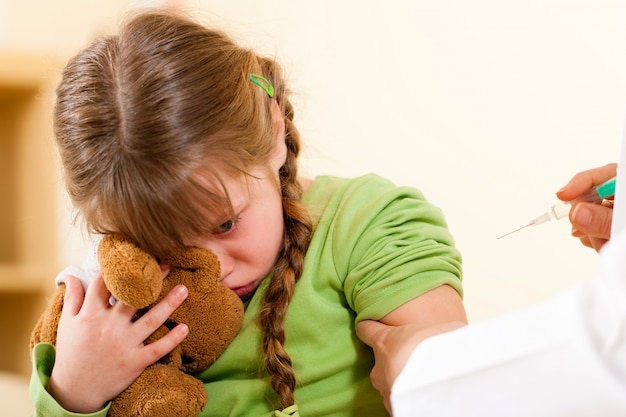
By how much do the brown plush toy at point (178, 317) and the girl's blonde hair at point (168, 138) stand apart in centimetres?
3

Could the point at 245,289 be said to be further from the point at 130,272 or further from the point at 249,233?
the point at 130,272

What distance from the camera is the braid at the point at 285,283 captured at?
109cm

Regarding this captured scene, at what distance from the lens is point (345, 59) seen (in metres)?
1.95

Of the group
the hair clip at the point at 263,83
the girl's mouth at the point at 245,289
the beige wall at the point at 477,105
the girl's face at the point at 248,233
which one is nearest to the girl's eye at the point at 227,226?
the girl's face at the point at 248,233

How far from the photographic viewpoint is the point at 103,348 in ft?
3.61

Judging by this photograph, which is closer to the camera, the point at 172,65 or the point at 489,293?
the point at 172,65

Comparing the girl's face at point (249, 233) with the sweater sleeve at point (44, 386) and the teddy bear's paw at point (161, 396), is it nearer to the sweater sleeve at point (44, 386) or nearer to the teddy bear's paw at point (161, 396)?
the teddy bear's paw at point (161, 396)

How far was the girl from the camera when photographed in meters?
1.02

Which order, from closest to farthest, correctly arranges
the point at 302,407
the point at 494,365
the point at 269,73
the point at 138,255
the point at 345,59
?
the point at 494,365 → the point at 138,255 → the point at 302,407 → the point at 269,73 → the point at 345,59

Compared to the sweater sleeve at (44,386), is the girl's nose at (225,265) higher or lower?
higher

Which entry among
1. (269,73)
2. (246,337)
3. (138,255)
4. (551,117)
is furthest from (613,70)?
(138,255)

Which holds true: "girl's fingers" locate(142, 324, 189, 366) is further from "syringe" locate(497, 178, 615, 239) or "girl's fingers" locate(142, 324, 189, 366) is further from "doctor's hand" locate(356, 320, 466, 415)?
"syringe" locate(497, 178, 615, 239)

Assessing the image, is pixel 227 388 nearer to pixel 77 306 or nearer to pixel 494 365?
pixel 77 306

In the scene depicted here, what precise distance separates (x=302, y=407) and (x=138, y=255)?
32 centimetres
